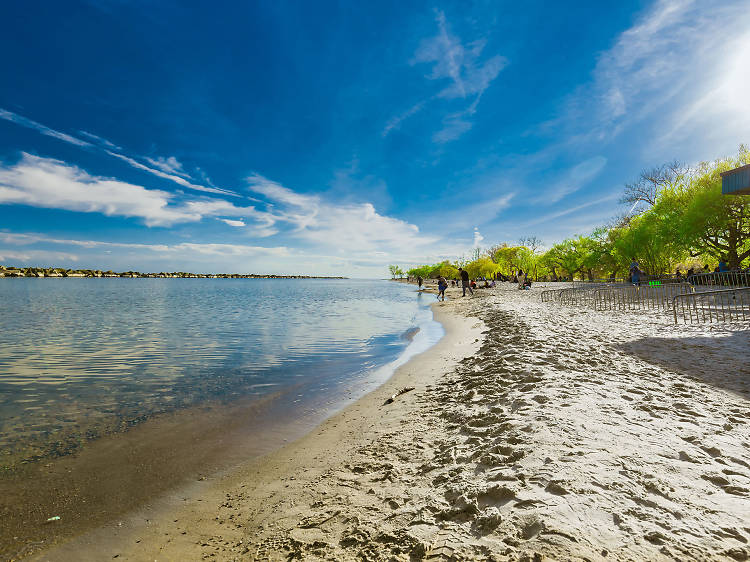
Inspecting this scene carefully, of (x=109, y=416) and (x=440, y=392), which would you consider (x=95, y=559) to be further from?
(x=440, y=392)

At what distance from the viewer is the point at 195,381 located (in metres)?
8.69

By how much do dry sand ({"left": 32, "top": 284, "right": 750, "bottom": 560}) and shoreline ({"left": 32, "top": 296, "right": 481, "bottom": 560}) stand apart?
0.02 meters

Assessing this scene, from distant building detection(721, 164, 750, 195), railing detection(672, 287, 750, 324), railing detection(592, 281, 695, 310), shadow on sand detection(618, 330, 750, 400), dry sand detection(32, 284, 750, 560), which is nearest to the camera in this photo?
dry sand detection(32, 284, 750, 560)

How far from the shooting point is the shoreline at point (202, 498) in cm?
310

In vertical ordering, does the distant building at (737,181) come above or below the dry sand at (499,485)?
above

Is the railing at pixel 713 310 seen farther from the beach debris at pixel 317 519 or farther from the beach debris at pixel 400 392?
the beach debris at pixel 317 519

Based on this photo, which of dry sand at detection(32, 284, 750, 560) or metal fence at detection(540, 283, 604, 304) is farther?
metal fence at detection(540, 283, 604, 304)

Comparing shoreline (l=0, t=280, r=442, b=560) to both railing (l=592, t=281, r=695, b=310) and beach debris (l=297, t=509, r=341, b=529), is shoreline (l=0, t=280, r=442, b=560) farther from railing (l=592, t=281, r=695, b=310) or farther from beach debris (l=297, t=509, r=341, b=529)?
railing (l=592, t=281, r=695, b=310)

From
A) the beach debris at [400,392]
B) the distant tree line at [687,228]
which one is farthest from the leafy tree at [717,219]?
the beach debris at [400,392]

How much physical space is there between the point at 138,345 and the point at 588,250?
3434 inches

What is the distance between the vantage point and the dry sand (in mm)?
2439

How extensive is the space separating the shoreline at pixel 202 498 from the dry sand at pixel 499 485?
0.06 feet

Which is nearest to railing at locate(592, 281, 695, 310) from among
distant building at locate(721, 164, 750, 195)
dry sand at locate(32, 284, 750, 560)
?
distant building at locate(721, 164, 750, 195)

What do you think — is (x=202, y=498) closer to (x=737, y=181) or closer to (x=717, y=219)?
(x=737, y=181)
